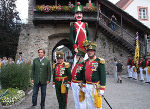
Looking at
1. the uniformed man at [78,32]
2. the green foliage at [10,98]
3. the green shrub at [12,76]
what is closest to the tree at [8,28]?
the green shrub at [12,76]

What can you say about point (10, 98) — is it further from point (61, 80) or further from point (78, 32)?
point (78, 32)

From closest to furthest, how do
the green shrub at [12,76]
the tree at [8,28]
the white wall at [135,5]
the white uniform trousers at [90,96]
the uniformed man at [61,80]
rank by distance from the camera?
the white uniform trousers at [90,96] → the uniformed man at [61,80] → the green shrub at [12,76] → the white wall at [135,5] → the tree at [8,28]

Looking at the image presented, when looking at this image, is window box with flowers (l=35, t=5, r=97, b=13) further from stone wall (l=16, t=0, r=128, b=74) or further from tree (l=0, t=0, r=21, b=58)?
tree (l=0, t=0, r=21, b=58)

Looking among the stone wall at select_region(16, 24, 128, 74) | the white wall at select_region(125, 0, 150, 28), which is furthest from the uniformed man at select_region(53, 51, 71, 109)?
the white wall at select_region(125, 0, 150, 28)

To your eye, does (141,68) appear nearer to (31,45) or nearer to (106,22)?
(106,22)

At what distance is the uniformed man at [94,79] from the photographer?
3.12m

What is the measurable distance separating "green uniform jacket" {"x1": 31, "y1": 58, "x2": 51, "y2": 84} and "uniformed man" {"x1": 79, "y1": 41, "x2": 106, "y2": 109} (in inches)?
68.1

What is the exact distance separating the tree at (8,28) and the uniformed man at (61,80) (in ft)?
67.8

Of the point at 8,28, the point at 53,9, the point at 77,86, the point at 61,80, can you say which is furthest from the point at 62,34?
the point at 8,28

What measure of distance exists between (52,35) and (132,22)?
8.52 meters

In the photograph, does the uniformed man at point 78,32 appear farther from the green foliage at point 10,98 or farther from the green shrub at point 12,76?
the green shrub at point 12,76

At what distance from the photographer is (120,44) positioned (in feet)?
50.8

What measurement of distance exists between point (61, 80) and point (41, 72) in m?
0.89

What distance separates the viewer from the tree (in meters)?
22.7
